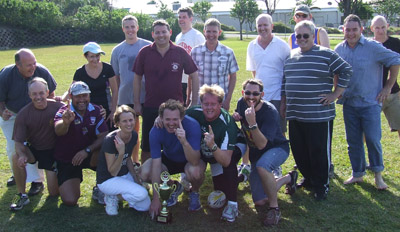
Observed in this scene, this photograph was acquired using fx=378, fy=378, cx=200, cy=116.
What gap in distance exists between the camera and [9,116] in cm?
485

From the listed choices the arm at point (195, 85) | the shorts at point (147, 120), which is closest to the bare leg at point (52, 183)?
the shorts at point (147, 120)

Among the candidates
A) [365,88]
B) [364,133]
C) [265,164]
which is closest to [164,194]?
[265,164]

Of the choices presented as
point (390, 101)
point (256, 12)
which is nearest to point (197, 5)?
point (256, 12)

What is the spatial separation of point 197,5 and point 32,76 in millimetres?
55609

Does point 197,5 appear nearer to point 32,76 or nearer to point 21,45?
point 21,45

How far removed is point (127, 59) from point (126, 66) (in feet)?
0.35

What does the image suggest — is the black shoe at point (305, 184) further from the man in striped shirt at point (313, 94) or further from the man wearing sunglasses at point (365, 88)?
the man wearing sunglasses at point (365, 88)

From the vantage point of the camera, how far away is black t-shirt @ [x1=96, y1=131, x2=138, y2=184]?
423cm

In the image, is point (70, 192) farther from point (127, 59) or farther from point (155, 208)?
point (127, 59)

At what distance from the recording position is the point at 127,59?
556cm

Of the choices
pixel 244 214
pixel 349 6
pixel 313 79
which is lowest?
pixel 244 214

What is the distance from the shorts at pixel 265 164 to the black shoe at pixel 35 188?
2.75 meters

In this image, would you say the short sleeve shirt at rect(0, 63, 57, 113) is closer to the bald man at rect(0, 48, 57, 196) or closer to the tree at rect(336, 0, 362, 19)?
the bald man at rect(0, 48, 57, 196)

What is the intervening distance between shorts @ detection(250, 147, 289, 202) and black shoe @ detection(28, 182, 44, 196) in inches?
108
